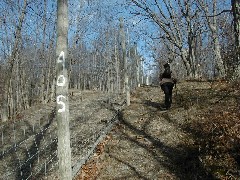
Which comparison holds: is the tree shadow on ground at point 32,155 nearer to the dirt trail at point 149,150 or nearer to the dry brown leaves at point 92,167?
the dry brown leaves at point 92,167

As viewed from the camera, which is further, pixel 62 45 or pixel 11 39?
pixel 11 39

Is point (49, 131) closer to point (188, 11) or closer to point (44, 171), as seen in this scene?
point (44, 171)

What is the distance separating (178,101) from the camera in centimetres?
1493

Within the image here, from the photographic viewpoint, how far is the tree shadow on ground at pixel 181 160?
906 centimetres

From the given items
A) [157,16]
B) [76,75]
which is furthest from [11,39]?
[76,75]

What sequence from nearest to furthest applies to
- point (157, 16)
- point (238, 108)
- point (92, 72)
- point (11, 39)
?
point (238, 108), point (157, 16), point (11, 39), point (92, 72)

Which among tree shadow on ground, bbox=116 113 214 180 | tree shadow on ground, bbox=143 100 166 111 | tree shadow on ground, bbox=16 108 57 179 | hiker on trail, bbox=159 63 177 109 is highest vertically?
hiker on trail, bbox=159 63 177 109

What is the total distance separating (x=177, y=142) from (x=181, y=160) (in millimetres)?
1189

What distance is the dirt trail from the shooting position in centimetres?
945

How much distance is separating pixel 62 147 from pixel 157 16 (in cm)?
1604

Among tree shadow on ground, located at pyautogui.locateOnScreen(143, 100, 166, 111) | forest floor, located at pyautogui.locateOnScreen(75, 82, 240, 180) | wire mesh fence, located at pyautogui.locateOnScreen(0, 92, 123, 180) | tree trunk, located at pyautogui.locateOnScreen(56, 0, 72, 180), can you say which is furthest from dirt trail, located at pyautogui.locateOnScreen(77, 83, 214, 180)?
tree trunk, located at pyautogui.locateOnScreen(56, 0, 72, 180)

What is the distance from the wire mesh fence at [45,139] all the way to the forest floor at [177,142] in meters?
0.67

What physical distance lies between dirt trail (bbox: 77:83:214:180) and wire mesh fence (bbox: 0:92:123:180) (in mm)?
528

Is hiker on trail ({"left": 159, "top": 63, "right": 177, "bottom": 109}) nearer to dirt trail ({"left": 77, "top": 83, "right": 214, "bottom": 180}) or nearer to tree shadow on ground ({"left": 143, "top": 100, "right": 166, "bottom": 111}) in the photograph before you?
dirt trail ({"left": 77, "top": 83, "right": 214, "bottom": 180})
